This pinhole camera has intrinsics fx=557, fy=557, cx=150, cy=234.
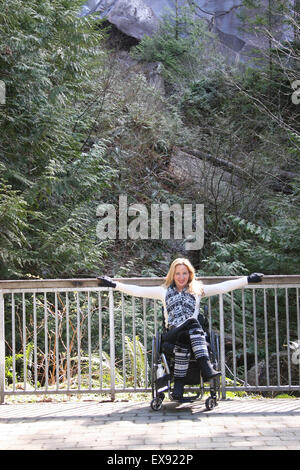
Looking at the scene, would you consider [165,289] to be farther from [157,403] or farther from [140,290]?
[157,403]

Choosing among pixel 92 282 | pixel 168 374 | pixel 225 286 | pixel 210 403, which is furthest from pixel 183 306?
pixel 92 282

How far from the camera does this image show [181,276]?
5508 millimetres

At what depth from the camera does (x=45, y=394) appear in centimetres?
612

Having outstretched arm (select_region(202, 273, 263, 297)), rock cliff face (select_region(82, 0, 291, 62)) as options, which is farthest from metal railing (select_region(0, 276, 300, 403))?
rock cliff face (select_region(82, 0, 291, 62))

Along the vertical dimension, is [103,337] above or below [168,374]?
below

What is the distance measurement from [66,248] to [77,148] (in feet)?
8.81

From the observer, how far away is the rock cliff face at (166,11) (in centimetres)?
2203

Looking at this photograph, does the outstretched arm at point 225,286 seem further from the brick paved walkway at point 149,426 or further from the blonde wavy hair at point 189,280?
the brick paved walkway at point 149,426

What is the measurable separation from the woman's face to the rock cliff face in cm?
1691

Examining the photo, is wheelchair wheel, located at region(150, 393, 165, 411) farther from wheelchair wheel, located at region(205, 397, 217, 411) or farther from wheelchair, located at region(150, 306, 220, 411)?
wheelchair wheel, located at region(205, 397, 217, 411)

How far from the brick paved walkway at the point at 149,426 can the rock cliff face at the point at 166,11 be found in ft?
57.7

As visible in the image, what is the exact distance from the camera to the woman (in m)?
5.16

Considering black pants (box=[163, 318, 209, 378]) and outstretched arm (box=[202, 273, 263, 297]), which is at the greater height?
outstretched arm (box=[202, 273, 263, 297])

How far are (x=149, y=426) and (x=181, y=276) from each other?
150 centimetres
